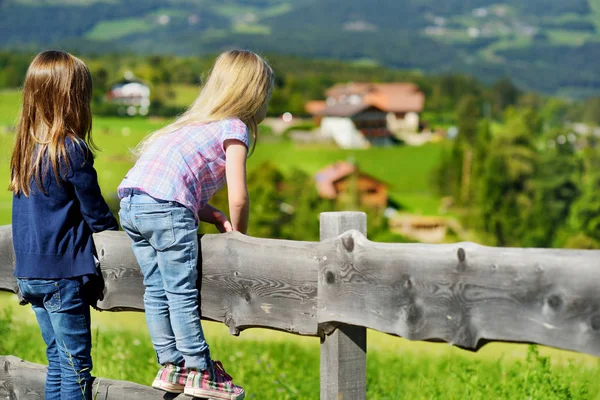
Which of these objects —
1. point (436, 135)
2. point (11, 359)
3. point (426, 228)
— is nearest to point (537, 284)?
point (11, 359)

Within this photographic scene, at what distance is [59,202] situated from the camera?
3.02m

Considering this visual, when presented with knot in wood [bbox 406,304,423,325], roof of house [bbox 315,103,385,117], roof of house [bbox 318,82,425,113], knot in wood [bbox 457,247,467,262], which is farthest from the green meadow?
roof of house [bbox 318,82,425,113]

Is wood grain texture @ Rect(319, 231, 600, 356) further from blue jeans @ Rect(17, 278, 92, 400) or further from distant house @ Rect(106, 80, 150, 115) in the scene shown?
distant house @ Rect(106, 80, 150, 115)

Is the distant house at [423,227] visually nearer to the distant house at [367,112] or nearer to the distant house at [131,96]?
the distant house at [367,112]

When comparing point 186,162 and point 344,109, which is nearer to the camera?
point 186,162

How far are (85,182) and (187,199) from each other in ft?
1.38

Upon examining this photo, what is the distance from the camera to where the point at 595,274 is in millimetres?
1975

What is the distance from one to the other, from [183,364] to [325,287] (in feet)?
2.19

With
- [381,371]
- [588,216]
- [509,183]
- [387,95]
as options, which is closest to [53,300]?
[381,371]

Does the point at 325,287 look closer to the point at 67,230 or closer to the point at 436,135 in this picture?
the point at 67,230

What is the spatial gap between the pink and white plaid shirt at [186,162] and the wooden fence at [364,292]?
0.20 metres

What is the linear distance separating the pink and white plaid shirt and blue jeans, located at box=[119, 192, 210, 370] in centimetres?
4

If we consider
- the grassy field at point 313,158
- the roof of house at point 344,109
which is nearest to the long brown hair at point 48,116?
the grassy field at point 313,158

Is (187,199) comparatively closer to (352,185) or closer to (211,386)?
(211,386)
